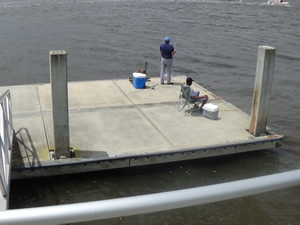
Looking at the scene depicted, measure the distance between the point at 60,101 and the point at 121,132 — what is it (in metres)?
1.93

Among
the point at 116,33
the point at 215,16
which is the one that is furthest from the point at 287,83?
the point at 215,16

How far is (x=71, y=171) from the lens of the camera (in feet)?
24.6

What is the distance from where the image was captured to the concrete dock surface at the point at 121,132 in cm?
760

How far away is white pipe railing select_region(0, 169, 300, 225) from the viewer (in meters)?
1.34

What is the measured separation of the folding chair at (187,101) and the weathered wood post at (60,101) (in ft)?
11.3

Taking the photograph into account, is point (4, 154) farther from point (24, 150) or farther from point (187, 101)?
point (187, 101)

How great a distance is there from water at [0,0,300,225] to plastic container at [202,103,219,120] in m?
1.07

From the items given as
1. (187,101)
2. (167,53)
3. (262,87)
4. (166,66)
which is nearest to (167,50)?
(167,53)

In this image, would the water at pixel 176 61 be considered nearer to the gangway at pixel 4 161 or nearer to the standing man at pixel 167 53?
the gangway at pixel 4 161

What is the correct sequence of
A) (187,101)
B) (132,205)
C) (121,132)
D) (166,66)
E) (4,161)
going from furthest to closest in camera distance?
(166,66) < (187,101) < (121,132) < (4,161) < (132,205)

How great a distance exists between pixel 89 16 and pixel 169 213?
2644 cm

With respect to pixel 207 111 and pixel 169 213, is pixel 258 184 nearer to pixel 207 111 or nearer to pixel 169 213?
pixel 169 213

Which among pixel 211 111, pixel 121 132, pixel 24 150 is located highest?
pixel 211 111

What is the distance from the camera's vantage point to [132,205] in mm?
1399
